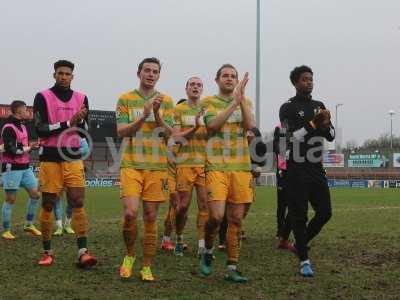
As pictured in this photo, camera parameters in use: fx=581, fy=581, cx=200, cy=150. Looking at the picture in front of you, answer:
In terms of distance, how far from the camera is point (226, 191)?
6.54 m

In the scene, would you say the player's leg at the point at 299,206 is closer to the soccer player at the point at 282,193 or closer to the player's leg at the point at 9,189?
the soccer player at the point at 282,193

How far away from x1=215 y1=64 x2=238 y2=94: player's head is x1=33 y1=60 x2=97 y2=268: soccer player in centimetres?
184

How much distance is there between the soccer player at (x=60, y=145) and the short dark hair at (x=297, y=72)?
2662mm

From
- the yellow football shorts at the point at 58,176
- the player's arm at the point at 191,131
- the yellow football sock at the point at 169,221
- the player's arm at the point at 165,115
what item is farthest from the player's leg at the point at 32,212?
the player's arm at the point at 165,115

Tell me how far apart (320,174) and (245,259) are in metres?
1.60

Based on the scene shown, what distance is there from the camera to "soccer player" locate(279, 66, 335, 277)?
23.3ft

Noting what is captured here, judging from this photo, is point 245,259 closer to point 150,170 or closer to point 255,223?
point 150,170

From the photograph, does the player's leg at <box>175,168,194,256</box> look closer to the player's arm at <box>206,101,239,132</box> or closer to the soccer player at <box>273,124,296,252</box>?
the soccer player at <box>273,124,296,252</box>

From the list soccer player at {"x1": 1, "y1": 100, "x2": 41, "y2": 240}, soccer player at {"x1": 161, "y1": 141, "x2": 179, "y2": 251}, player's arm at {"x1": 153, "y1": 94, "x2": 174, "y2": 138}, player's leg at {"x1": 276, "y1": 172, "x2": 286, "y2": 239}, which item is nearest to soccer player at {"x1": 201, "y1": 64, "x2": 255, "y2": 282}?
player's arm at {"x1": 153, "y1": 94, "x2": 174, "y2": 138}

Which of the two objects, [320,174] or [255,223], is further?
[255,223]

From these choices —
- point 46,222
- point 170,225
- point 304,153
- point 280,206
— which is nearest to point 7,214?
point 170,225

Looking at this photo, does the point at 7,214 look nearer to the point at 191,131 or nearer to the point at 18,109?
the point at 18,109

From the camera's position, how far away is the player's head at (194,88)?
28.5 feet

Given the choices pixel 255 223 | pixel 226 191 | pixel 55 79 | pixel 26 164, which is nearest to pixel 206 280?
pixel 226 191
